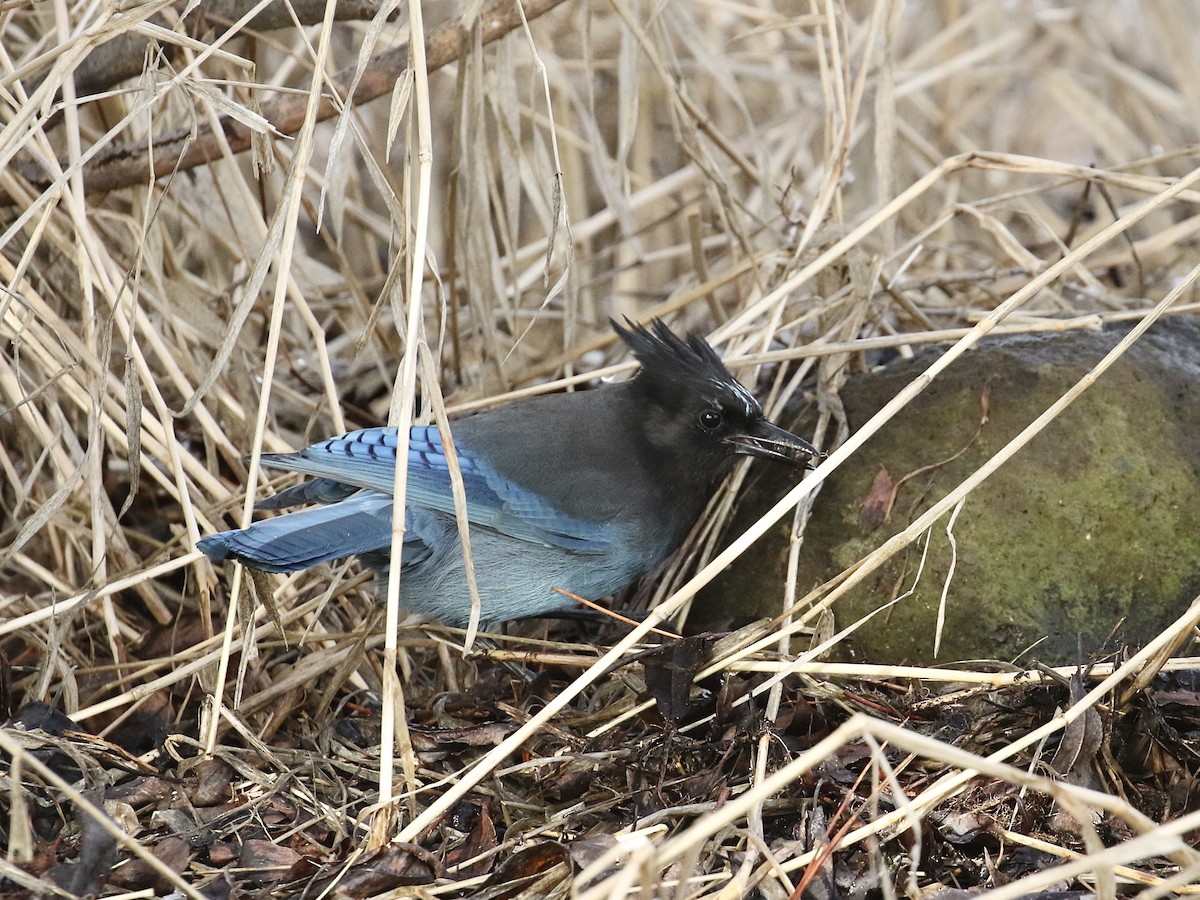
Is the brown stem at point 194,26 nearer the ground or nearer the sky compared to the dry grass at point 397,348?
nearer the sky

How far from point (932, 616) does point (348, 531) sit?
1.31 m

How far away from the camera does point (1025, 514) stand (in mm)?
2973

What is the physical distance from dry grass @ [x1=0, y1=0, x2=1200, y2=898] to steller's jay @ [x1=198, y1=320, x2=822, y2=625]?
136 millimetres

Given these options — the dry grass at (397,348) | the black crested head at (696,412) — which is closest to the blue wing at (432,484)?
the dry grass at (397,348)

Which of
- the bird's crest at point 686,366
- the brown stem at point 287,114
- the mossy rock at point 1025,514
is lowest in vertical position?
the mossy rock at point 1025,514

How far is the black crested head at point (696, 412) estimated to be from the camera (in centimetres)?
319

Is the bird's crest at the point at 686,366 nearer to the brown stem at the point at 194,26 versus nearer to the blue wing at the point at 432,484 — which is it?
the blue wing at the point at 432,484

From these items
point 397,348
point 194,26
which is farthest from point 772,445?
point 194,26

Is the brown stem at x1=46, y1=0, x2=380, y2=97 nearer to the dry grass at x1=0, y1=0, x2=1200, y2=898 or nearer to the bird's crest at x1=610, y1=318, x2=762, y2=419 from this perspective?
the dry grass at x1=0, y1=0, x2=1200, y2=898

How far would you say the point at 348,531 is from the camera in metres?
2.81

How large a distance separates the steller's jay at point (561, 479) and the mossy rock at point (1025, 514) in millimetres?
215

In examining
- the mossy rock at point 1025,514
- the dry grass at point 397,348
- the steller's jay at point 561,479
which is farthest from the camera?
the steller's jay at point 561,479

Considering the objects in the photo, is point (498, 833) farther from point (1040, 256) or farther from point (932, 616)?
point (1040, 256)

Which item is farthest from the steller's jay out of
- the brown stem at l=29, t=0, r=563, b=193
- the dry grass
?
the brown stem at l=29, t=0, r=563, b=193
